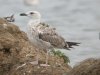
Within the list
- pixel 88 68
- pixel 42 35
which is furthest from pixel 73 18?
pixel 88 68

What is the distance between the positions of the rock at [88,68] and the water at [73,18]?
25.3 feet

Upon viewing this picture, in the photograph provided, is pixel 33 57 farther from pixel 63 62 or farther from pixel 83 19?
pixel 83 19

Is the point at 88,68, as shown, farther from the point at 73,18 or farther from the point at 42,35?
the point at 73,18

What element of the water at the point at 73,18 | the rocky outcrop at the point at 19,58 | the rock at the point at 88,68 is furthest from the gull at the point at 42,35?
the water at the point at 73,18

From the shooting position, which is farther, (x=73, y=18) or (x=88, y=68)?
(x=73, y=18)

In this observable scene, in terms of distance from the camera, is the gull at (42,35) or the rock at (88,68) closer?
the rock at (88,68)

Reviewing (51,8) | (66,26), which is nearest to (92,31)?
(66,26)

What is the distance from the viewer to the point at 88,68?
9727 millimetres

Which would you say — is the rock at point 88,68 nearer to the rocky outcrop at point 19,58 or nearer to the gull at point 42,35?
the rocky outcrop at point 19,58

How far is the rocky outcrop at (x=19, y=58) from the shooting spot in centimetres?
1186

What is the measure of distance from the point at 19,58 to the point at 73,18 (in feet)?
42.1

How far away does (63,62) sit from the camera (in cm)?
1312

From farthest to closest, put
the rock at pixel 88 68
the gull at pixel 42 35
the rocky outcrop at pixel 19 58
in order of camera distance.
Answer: the gull at pixel 42 35 → the rocky outcrop at pixel 19 58 → the rock at pixel 88 68

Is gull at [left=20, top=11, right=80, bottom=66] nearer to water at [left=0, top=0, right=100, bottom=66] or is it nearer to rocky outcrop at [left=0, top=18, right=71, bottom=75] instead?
rocky outcrop at [left=0, top=18, right=71, bottom=75]
